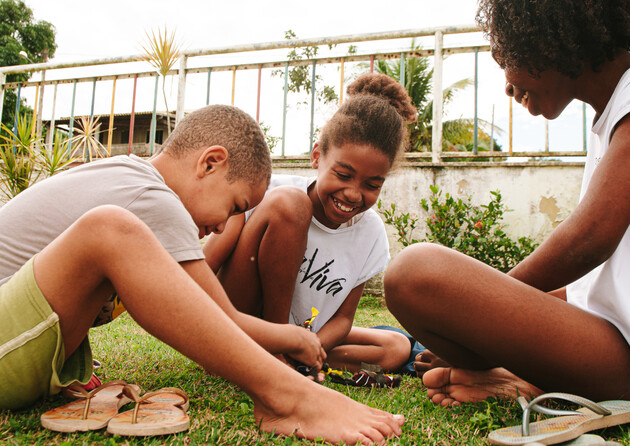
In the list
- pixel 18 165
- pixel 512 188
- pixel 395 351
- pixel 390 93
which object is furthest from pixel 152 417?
pixel 18 165

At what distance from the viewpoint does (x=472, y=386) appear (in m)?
1.71

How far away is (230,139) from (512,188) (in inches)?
153

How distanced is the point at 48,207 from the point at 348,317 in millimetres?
1529

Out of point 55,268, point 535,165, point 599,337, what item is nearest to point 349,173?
point 599,337

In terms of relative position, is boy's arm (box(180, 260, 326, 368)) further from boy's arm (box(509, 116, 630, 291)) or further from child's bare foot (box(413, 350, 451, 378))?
boy's arm (box(509, 116, 630, 291))

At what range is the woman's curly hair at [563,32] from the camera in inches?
60.0

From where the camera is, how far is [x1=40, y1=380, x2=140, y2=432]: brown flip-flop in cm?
126

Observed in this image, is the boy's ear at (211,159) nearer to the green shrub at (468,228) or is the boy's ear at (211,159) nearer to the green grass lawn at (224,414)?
the green grass lawn at (224,414)

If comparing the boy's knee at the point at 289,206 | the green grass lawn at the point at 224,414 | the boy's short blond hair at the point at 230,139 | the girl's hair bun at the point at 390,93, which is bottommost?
the green grass lawn at the point at 224,414

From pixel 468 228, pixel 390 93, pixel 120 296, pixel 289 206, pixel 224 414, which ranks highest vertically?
pixel 390 93

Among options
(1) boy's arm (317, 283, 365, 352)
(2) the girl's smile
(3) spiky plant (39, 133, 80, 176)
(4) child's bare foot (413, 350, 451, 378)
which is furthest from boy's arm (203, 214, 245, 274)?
(3) spiky plant (39, 133, 80, 176)

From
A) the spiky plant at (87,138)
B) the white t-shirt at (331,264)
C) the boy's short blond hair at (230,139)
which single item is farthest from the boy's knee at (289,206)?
the spiky plant at (87,138)

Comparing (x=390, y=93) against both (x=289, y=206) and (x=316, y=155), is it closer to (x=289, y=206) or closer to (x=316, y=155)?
(x=316, y=155)

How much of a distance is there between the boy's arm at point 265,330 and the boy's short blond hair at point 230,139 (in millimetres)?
493
